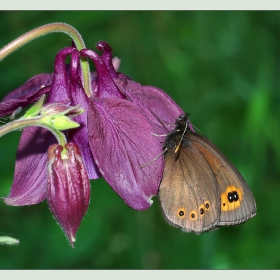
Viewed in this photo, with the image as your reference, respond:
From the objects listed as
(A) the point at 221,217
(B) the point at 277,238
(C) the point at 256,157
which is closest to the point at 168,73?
(C) the point at 256,157

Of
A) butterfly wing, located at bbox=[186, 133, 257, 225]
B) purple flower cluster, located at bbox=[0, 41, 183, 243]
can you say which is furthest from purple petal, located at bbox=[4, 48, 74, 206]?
butterfly wing, located at bbox=[186, 133, 257, 225]

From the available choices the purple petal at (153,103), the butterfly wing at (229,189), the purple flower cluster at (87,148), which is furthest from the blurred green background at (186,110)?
the purple flower cluster at (87,148)

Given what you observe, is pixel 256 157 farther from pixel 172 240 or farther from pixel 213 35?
pixel 213 35

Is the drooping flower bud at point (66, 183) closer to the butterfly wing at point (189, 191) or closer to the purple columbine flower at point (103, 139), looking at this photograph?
the purple columbine flower at point (103, 139)

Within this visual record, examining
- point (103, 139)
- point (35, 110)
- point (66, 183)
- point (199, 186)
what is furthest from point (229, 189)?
point (35, 110)

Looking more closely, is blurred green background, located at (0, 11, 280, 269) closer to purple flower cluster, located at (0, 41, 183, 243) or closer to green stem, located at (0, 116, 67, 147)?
purple flower cluster, located at (0, 41, 183, 243)
